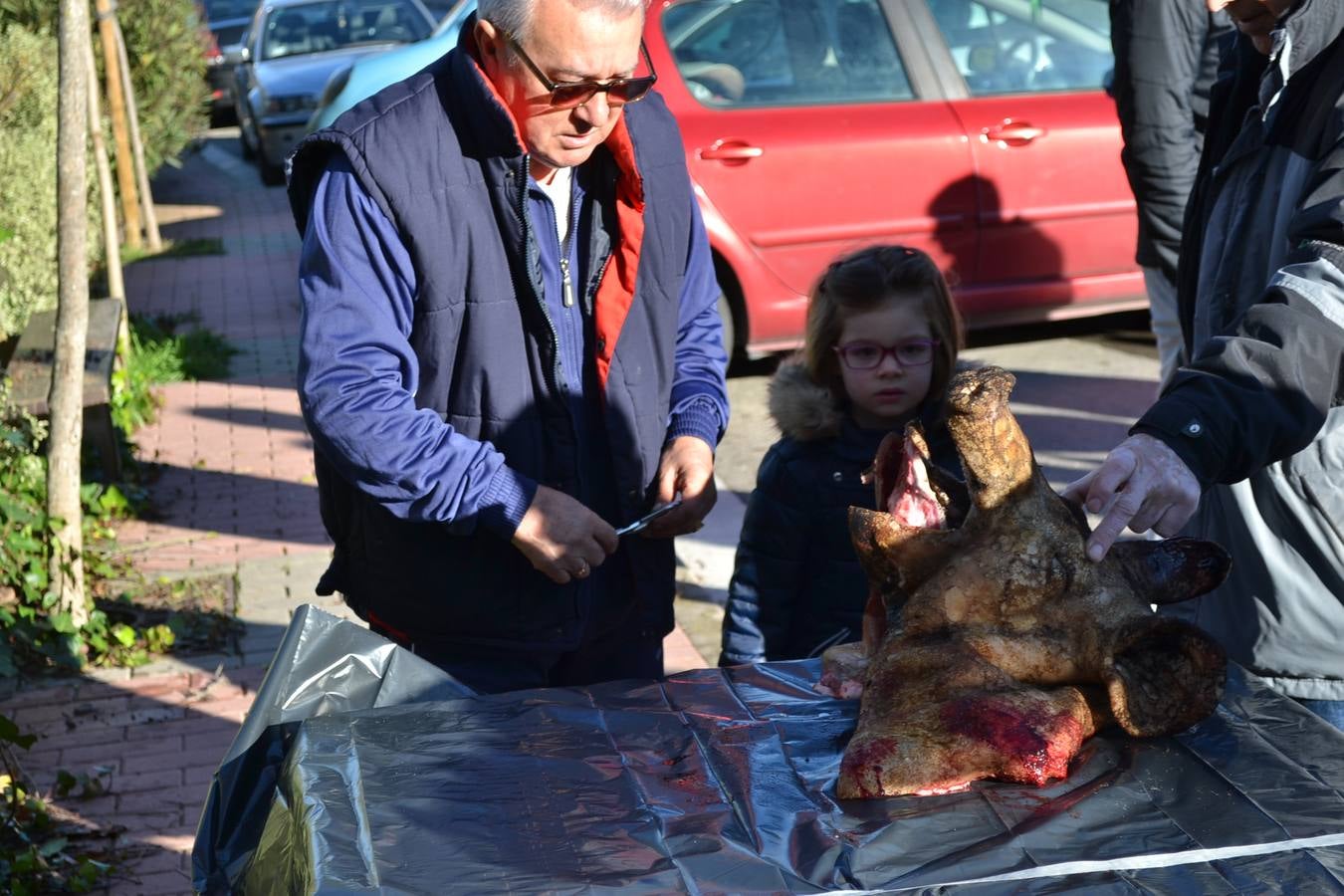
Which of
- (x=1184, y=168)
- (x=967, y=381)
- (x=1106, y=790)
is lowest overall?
(x=1184, y=168)

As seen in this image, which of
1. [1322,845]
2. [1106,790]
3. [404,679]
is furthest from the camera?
[404,679]

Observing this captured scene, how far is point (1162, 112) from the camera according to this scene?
16.4 ft

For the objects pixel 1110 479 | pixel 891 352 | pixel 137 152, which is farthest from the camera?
pixel 137 152

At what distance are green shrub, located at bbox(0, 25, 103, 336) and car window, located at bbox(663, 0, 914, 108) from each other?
3.25 metres

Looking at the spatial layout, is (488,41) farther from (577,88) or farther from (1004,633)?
(1004,633)

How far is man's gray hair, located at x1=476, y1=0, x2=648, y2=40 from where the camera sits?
245 centimetres

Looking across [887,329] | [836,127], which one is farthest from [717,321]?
[836,127]

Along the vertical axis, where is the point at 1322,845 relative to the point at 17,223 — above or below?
above

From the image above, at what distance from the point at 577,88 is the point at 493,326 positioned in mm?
416

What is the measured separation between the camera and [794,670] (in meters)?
2.35

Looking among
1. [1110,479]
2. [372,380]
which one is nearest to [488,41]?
[372,380]

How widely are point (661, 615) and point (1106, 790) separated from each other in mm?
1257

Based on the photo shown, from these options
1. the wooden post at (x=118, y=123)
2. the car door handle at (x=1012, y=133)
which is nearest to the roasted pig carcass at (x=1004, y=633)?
the car door handle at (x=1012, y=133)

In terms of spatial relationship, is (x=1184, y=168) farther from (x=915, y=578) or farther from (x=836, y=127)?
(x=915, y=578)
